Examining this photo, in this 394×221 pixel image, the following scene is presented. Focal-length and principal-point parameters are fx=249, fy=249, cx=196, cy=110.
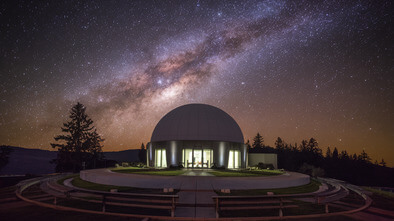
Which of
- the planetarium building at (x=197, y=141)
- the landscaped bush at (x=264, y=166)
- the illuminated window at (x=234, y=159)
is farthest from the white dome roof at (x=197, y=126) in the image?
the landscaped bush at (x=264, y=166)

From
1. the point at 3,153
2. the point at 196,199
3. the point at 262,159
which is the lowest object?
the point at 3,153

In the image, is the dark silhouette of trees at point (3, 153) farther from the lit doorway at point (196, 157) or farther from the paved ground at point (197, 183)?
the paved ground at point (197, 183)

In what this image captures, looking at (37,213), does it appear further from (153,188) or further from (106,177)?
(106,177)

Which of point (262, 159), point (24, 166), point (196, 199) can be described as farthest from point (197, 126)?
point (24, 166)

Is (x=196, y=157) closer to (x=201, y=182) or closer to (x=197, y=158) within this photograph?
(x=197, y=158)

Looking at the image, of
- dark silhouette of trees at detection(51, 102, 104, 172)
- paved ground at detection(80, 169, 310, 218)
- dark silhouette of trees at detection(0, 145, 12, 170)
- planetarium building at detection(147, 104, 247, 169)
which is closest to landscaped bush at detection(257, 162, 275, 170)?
planetarium building at detection(147, 104, 247, 169)

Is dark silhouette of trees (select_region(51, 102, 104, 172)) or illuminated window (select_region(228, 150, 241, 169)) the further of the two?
dark silhouette of trees (select_region(51, 102, 104, 172))

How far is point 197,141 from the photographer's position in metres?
28.3

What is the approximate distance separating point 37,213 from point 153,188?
6.77 metres

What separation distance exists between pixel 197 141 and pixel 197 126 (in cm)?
183

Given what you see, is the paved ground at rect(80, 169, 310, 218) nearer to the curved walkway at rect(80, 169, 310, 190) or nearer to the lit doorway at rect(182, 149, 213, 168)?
the curved walkway at rect(80, 169, 310, 190)

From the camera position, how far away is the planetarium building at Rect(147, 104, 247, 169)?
2825cm

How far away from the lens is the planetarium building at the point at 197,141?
28250 mm

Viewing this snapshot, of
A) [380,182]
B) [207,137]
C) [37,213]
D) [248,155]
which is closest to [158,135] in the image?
[207,137]
